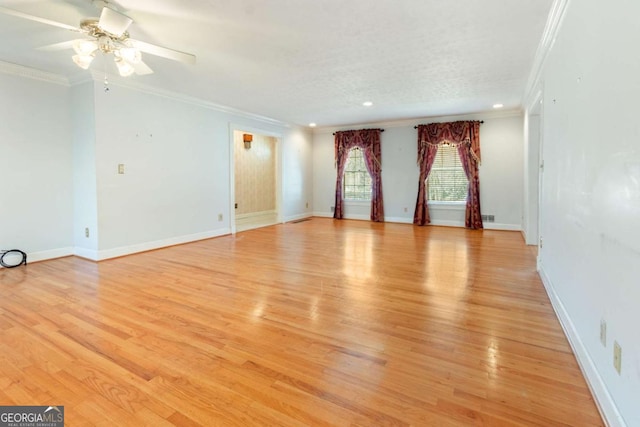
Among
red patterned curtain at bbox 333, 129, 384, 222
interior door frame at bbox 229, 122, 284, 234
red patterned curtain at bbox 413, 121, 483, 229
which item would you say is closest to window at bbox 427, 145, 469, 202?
red patterned curtain at bbox 413, 121, 483, 229

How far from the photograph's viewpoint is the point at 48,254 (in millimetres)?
4527

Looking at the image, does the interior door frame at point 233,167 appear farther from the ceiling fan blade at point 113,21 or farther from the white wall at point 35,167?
the ceiling fan blade at point 113,21

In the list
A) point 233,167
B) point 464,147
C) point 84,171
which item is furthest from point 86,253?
point 464,147

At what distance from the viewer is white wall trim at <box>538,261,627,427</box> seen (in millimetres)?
1415

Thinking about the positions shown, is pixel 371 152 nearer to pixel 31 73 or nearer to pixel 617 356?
pixel 31 73

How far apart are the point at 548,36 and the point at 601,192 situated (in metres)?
2.14

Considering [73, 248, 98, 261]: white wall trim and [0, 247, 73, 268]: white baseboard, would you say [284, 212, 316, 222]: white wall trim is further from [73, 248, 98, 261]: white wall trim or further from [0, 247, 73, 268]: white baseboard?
[0, 247, 73, 268]: white baseboard

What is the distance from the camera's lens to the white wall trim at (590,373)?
1415 mm

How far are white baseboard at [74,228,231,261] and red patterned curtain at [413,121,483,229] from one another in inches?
190

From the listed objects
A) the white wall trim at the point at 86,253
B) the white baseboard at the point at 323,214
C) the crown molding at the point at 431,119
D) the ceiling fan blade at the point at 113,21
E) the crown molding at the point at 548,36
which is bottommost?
the white wall trim at the point at 86,253

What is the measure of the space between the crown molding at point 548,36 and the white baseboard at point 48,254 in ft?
20.2

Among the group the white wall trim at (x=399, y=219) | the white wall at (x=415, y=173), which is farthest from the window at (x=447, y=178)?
the white wall trim at (x=399, y=219)

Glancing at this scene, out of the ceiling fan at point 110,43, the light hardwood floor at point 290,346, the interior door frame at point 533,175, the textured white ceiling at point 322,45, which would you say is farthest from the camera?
the interior door frame at point 533,175

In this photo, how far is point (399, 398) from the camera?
165 centimetres
